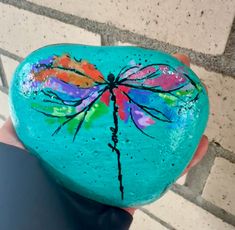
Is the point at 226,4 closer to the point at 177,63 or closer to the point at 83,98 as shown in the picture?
the point at 177,63

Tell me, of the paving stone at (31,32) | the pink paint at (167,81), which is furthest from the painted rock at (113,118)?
the paving stone at (31,32)

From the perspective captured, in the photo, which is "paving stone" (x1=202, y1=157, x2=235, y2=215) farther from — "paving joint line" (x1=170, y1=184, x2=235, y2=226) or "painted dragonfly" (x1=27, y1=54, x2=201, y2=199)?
"painted dragonfly" (x1=27, y1=54, x2=201, y2=199)

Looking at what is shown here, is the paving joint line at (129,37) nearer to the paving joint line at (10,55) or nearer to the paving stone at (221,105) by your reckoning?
the paving stone at (221,105)

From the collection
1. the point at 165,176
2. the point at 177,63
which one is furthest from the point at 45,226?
the point at 177,63

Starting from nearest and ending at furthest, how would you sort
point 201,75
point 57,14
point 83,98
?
point 83,98 → point 201,75 → point 57,14

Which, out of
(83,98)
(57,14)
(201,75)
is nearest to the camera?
(83,98)

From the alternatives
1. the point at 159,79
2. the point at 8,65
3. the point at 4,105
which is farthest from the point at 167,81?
the point at 4,105

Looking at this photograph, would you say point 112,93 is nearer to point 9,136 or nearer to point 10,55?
point 9,136
